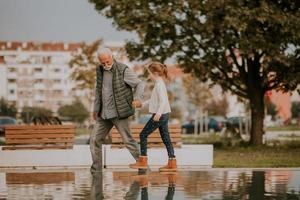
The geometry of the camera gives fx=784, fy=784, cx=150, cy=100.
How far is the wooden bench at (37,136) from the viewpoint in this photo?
17.2 metres

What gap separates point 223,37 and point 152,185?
14.1 meters

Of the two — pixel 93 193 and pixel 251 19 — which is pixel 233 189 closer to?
pixel 93 193

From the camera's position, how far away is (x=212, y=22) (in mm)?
25047

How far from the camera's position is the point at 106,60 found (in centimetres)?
1345

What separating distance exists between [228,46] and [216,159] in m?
7.35

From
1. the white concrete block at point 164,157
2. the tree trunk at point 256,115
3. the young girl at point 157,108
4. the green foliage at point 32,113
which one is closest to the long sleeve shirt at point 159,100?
the young girl at point 157,108

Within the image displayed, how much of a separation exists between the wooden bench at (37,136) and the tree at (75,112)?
8378 centimetres

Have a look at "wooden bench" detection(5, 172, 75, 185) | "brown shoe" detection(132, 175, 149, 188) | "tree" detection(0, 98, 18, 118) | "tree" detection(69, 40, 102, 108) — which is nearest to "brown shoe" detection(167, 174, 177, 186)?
"brown shoe" detection(132, 175, 149, 188)

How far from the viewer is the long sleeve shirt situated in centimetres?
1372

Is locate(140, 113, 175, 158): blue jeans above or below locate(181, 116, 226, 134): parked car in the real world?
below

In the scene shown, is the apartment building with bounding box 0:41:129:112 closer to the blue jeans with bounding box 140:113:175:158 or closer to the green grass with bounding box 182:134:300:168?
the green grass with bounding box 182:134:300:168

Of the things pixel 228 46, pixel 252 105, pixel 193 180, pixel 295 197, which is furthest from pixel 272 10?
pixel 295 197

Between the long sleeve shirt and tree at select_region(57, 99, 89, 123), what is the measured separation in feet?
287

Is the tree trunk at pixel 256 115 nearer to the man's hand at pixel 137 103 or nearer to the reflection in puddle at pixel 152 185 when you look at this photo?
the reflection in puddle at pixel 152 185
